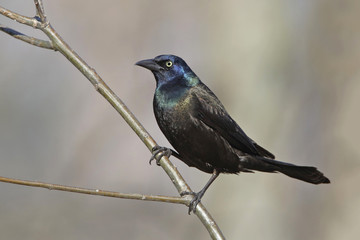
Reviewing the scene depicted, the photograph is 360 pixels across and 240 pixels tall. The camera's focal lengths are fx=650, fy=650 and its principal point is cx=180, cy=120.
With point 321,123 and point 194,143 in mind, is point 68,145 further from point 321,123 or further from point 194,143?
point 194,143

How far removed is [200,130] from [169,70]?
510 millimetres

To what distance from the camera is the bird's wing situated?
425 centimetres

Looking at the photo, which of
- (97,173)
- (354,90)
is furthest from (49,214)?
(354,90)

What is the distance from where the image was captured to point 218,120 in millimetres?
4344

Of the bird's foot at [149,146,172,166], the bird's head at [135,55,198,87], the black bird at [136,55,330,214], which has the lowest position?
the bird's foot at [149,146,172,166]

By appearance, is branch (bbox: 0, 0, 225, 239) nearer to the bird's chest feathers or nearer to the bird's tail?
the bird's chest feathers

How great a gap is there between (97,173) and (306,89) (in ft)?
8.38

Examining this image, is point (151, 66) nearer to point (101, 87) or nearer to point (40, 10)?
point (101, 87)

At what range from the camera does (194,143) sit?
4.16 metres

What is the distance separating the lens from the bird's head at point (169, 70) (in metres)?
4.39

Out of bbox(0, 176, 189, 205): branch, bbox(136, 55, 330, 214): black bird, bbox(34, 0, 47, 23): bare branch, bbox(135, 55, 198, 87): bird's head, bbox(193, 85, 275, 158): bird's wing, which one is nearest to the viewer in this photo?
bbox(0, 176, 189, 205): branch

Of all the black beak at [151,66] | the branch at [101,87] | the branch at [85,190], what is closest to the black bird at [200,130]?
the black beak at [151,66]

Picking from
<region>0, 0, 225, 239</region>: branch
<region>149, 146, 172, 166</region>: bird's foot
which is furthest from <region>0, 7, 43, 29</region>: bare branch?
<region>149, 146, 172, 166</region>: bird's foot

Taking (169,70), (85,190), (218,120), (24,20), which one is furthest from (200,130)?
(85,190)
